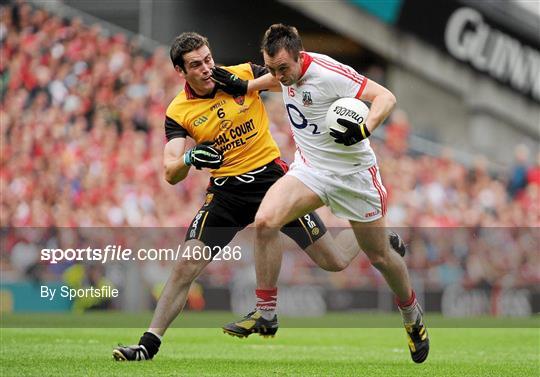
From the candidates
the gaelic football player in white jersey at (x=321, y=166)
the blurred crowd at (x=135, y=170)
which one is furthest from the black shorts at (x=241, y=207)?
the blurred crowd at (x=135, y=170)

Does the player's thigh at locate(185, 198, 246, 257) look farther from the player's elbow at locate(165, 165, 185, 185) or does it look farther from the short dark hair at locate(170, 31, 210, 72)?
the short dark hair at locate(170, 31, 210, 72)

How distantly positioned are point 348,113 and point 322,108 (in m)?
0.44

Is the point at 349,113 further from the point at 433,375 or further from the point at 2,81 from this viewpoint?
the point at 2,81

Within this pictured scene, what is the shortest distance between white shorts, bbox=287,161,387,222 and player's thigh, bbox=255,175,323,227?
0.06 m

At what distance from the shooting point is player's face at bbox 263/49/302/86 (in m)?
8.09

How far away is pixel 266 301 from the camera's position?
8.51 meters

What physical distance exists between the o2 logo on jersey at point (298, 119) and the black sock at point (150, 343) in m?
1.83

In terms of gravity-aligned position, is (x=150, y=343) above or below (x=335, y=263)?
below

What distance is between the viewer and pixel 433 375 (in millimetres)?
7699

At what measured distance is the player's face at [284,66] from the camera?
809 centimetres

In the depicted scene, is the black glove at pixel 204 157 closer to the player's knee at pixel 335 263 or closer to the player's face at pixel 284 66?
the player's face at pixel 284 66

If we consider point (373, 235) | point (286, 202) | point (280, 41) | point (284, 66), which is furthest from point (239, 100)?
point (373, 235)

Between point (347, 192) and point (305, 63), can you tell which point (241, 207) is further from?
point (305, 63)

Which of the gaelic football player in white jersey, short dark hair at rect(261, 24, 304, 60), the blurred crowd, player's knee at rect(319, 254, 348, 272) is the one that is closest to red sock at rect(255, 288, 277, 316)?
the gaelic football player in white jersey
